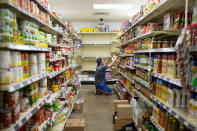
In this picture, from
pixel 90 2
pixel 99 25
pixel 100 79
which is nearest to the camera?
pixel 90 2

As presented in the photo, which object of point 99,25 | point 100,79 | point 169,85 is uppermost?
point 99,25

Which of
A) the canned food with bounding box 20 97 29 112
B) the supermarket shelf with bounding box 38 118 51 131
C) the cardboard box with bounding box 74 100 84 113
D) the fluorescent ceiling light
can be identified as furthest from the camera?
the fluorescent ceiling light

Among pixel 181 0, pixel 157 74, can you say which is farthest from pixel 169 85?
pixel 181 0

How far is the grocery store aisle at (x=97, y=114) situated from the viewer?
3762 mm

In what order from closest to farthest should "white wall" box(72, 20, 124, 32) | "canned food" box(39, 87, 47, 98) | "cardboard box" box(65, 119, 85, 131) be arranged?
1. "canned food" box(39, 87, 47, 98)
2. "cardboard box" box(65, 119, 85, 131)
3. "white wall" box(72, 20, 124, 32)

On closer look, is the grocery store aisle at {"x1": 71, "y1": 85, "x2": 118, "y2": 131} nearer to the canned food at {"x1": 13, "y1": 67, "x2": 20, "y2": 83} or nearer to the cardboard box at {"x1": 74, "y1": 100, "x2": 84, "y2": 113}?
the cardboard box at {"x1": 74, "y1": 100, "x2": 84, "y2": 113}

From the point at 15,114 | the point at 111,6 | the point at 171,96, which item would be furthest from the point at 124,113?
the point at 111,6

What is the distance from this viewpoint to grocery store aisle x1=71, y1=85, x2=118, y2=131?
3762 millimetres

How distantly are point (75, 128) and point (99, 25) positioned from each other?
6660 mm

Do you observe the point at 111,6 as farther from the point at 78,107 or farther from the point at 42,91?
the point at 42,91

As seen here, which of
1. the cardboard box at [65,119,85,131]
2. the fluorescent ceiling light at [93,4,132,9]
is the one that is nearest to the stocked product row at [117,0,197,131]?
the cardboard box at [65,119,85,131]

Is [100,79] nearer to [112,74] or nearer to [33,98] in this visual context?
[112,74]

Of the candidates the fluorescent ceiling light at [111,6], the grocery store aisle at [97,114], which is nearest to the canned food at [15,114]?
the grocery store aisle at [97,114]

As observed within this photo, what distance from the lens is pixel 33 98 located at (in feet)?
6.69
